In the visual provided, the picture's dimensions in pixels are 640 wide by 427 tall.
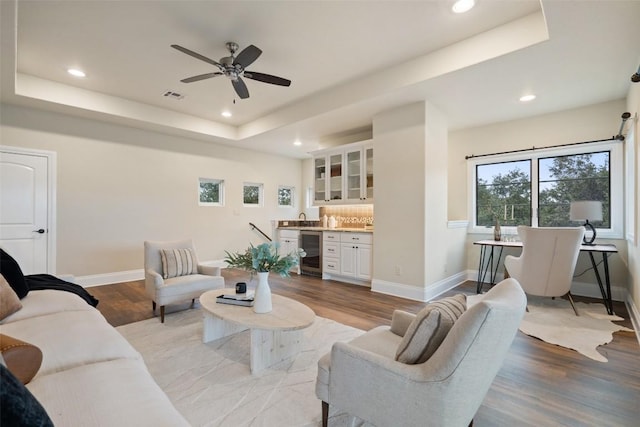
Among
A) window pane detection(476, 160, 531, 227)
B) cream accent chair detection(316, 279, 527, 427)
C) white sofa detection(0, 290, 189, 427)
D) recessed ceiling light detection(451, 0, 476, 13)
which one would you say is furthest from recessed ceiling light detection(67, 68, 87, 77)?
window pane detection(476, 160, 531, 227)

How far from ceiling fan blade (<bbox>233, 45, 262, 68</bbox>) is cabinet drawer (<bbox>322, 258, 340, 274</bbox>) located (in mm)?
3327

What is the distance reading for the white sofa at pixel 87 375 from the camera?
101cm

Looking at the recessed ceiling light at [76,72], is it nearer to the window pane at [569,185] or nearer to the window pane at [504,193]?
the window pane at [504,193]

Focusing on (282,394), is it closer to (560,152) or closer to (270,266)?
(270,266)

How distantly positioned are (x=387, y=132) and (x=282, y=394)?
3.60 metres

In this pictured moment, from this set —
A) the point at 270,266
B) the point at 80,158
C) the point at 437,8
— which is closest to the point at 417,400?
the point at 270,266

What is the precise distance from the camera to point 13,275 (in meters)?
2.22

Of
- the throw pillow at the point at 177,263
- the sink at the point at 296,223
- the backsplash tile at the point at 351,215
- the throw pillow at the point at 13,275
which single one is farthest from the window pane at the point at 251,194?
the throw pillow at the point at 13,275

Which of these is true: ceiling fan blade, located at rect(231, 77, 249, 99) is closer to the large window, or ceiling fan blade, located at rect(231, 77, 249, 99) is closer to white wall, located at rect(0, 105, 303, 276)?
white wall, located at rect(0, 105, 303, 276)

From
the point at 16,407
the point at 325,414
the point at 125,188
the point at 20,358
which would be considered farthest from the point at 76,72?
the point at 325,414

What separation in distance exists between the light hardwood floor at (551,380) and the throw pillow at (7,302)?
1213 millimetres

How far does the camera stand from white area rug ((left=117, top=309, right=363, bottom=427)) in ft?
5.60

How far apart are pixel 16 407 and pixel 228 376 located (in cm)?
173

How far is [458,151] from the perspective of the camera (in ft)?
17.4
